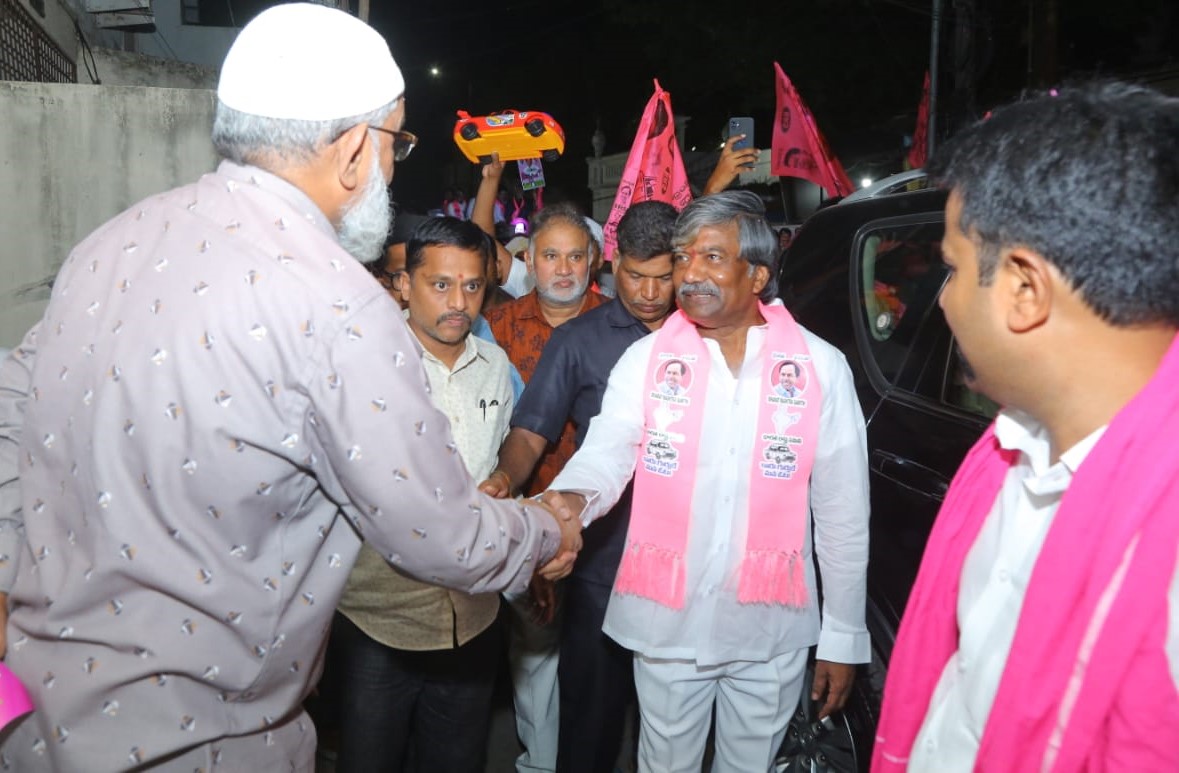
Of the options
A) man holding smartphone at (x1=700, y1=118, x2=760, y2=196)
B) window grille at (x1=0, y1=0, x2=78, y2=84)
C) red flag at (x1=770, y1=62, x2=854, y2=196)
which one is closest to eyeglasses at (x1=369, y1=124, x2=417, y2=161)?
man holding smartphone at (x1=700, y1=118, x2=760, y2=196)

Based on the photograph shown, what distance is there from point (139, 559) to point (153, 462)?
177mm

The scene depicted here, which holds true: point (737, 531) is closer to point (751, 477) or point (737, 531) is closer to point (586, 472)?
point (751, 477)

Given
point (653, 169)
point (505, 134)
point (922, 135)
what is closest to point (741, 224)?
point (653, 169)

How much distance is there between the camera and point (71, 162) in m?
6.13

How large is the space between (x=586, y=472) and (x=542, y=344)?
162 cm

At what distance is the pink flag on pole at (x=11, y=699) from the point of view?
159 centimetres

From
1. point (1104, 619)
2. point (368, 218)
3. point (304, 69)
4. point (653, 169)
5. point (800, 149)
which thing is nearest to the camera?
point (1104, 619)

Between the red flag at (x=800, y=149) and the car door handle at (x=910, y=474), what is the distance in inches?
179

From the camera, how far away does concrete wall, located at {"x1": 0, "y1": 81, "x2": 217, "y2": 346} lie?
19.7 ft

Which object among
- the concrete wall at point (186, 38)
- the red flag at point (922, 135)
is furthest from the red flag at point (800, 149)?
the concrete wall at point (186, 38)

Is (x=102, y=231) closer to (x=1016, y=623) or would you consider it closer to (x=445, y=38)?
(x=1016, y=623)

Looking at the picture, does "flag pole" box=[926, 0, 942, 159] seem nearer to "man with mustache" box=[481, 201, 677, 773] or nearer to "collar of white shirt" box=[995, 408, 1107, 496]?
"man with mustache" box=[481, 201, 677, 773]

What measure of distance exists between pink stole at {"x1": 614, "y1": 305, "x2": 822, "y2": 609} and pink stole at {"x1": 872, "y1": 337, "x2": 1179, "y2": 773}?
1.31m

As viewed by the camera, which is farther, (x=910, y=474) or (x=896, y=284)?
(x=896, y=284)
